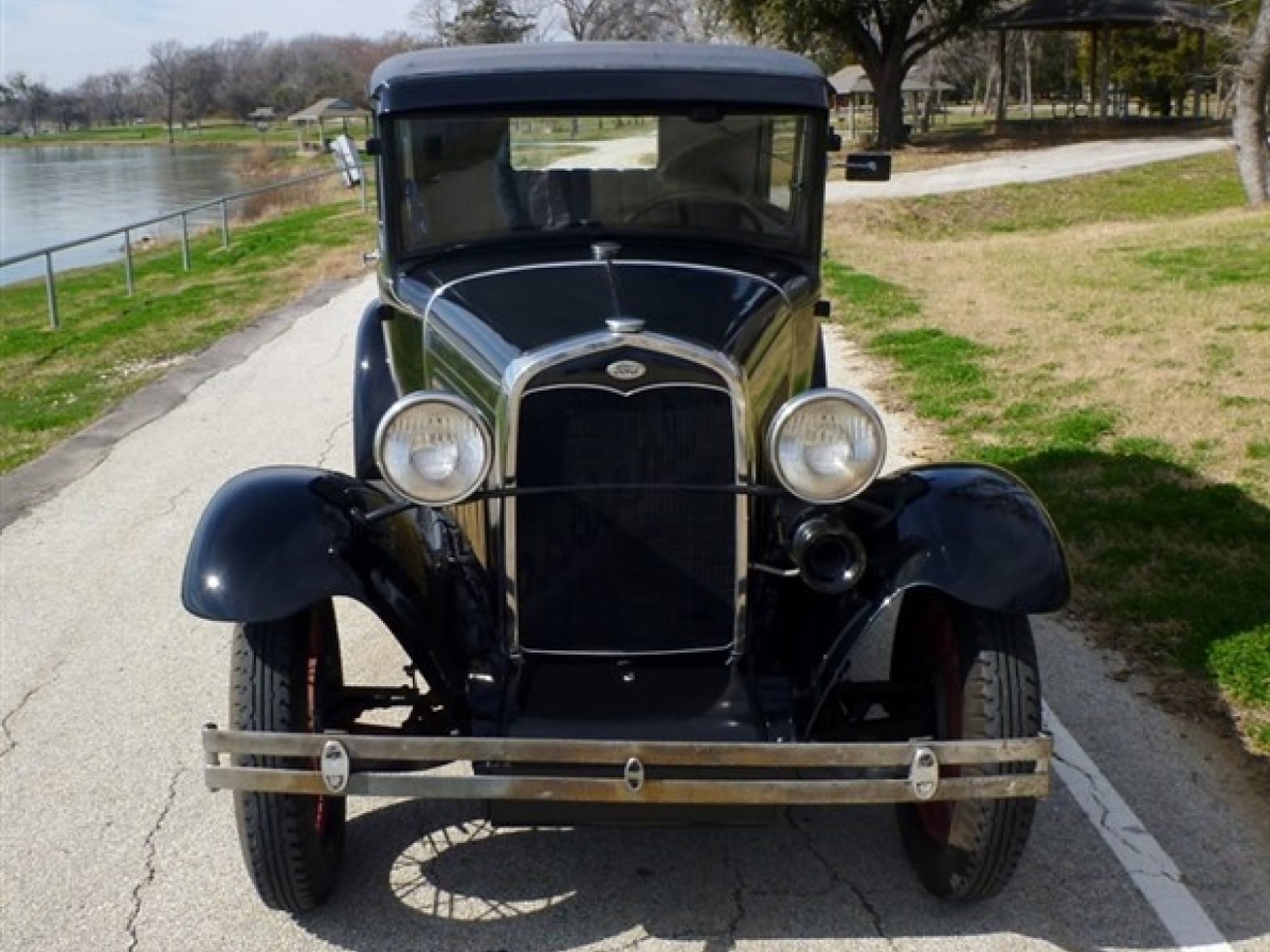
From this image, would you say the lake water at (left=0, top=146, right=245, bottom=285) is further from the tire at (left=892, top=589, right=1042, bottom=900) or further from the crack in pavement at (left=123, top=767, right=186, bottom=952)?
the tire at (left=892, top=589, right=1042, bottom=900)

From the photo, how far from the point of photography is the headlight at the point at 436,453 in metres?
3.24

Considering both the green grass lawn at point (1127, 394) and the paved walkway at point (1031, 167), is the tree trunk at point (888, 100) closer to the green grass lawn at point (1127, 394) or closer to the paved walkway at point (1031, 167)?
the paved walkway at point (1031, 167)

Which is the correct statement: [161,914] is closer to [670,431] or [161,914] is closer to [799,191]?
[670,431]

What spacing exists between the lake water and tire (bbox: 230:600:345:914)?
1599 cm

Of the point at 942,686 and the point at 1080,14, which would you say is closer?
the point at 942,686

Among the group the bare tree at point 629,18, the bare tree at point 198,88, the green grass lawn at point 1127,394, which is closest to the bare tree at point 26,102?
the bare tree at point 198,88

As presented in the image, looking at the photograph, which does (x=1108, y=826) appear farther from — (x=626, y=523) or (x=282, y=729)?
(x=282, y=729)

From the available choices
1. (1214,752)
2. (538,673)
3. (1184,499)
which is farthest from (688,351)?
(1184,499)

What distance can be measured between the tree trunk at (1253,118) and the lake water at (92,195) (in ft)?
52.2

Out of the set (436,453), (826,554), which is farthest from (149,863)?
(826,554)

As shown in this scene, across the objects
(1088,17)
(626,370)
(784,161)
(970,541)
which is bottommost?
(970,541)

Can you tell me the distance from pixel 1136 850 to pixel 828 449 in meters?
1.40

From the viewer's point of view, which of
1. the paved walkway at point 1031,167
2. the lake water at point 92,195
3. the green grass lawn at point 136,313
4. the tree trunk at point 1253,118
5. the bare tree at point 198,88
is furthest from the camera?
the bare tree at point 198,88

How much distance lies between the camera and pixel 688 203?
441 centimetres
